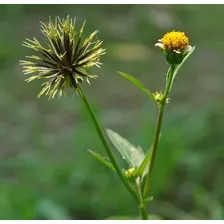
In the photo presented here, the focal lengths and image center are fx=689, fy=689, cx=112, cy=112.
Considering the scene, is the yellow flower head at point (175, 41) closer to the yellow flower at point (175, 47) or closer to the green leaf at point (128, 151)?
the yellow flower at point (175, 47)

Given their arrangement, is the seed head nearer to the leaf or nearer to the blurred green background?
the blurred green background

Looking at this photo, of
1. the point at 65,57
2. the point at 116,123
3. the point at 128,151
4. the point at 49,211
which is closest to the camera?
the point at 65,57

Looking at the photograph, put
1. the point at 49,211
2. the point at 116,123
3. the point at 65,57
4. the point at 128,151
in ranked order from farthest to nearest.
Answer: the point at 116,123, the point at 49,211, the point at 128,151, the point at 65,57

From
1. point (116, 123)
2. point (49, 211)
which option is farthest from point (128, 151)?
point (116, 123)

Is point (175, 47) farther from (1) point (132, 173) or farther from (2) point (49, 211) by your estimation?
(2) point (49, 211)

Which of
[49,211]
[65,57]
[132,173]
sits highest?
[65,57]

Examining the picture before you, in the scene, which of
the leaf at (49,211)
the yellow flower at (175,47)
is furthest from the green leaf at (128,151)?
the leaf at (49,211)
